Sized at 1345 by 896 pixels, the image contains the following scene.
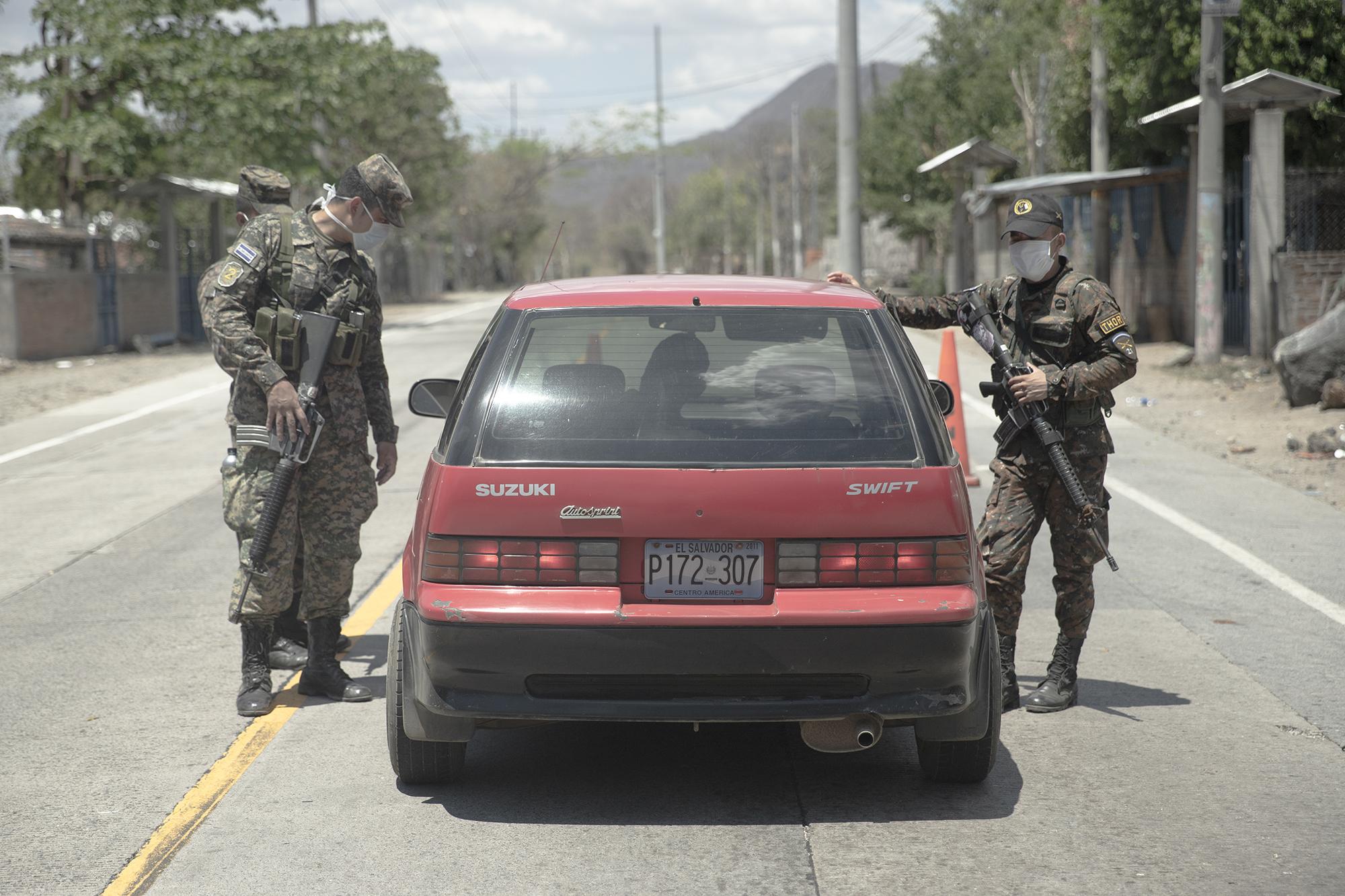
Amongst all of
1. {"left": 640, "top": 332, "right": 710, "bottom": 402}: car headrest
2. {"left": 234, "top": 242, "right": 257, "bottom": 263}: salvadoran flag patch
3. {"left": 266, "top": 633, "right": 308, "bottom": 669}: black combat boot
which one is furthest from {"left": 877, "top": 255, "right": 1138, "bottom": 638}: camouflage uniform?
{"left": 266, "top": 633, "right": 308, "bottom": 669}: black combat boot

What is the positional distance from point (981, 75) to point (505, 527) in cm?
3392

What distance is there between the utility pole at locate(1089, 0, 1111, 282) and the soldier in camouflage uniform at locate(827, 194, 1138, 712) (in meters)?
17.3

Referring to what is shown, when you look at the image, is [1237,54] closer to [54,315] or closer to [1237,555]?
[1237,555]

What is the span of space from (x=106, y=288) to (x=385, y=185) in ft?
73.2

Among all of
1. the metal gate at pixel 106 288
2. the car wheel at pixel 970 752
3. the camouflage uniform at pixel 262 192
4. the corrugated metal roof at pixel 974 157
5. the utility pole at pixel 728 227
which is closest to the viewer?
the car wheel at pixel 970 752

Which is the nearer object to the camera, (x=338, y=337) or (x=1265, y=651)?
(x=338, y=337)

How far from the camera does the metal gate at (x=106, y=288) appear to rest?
25567 millimetres

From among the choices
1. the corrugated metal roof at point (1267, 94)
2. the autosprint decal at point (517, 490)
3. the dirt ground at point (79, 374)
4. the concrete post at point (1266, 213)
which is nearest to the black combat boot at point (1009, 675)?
the autosprint decal at point (517, 490)

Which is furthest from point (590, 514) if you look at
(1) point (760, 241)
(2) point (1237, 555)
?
(1) point (760, 241)

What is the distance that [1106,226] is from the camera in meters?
24.3

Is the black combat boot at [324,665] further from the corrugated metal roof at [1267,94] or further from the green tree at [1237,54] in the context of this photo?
the green tree at [1237,54]

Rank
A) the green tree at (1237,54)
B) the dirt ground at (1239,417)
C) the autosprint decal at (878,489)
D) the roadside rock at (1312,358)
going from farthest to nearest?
the green tree at (1237,54)
the roadside rock at (1312,358)
the dirt ground at (1239,417)
the autosprint decal at (878,489)

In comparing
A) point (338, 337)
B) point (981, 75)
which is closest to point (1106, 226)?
point (981, 75)

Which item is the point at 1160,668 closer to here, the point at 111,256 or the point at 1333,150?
the point at 1333,150
